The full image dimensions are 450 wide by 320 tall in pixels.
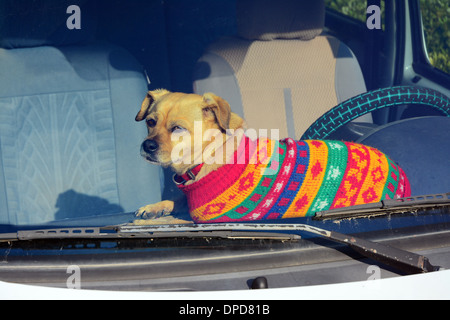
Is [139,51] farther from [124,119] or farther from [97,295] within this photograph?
[97,295]

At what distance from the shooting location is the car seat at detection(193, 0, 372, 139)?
2.64 meters

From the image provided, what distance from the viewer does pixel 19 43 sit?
245 centimetres

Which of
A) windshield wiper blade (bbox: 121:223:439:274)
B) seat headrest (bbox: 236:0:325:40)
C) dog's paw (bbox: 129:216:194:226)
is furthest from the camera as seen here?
seat headrest (bbox: 236:0:325:40)

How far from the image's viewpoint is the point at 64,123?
2398 mm

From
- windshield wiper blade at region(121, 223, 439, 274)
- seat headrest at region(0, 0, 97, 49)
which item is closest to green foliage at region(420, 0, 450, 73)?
windshield wiper blade at region(121, 223, 439, 274)

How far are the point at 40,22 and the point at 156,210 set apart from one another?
842 millimetres

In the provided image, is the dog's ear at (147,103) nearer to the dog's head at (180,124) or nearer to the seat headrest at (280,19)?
the dog's head at (180,124)

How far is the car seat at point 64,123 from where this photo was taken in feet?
7.64

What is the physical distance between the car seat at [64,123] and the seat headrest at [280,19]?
0.55m

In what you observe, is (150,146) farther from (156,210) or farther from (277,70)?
(277,70)

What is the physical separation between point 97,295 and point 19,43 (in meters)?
1.08

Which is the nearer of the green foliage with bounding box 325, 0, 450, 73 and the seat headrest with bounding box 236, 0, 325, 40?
the green foliage with bounding box 325, 0, 450, 73

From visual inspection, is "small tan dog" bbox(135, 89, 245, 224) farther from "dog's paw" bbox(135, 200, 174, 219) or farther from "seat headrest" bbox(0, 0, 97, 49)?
"seat headrest" bbox(0, 0, 97, 49)
